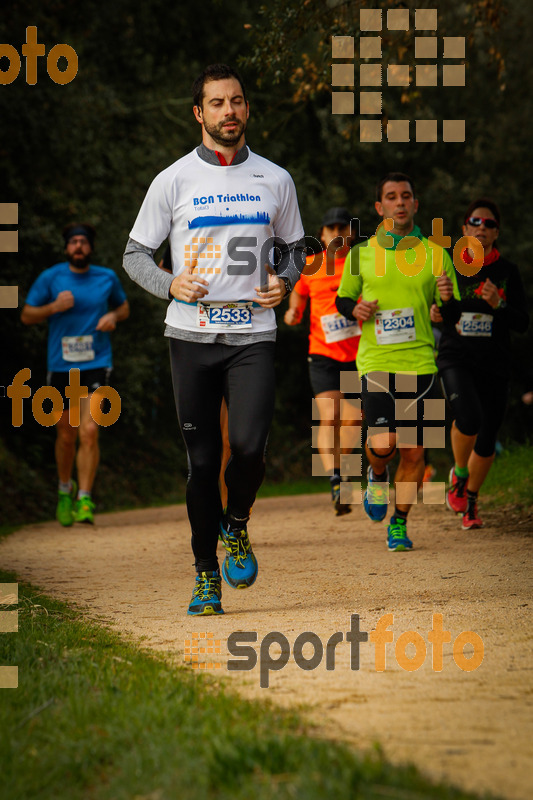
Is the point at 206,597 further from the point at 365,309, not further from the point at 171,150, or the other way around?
the point at 171,150

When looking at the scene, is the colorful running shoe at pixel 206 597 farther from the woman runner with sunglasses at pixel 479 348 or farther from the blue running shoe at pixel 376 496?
the woman runner with sunglasses at pixel 479 348

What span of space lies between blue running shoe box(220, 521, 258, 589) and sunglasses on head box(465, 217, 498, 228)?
3.93 m

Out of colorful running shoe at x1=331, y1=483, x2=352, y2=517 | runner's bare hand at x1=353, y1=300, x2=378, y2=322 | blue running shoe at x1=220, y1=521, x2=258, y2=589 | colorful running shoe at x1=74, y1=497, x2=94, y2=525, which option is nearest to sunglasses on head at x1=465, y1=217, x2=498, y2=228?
runner's bare hand at x1=353, y1=300, x2=378, y2=322

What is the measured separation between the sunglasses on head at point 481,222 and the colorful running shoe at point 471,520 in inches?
87.1

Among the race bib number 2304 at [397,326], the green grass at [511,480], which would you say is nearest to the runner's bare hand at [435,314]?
the race bib number 2304 at [397,326]

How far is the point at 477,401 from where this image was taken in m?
8.23

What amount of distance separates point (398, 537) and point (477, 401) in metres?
Answer: 1.53

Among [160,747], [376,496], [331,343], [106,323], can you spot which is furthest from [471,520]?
[160,747]

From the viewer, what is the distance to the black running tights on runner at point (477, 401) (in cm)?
819

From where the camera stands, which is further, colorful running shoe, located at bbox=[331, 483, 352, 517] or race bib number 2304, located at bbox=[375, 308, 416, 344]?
colorful running shoe, located at bbox=[331, 483, 352, 517]

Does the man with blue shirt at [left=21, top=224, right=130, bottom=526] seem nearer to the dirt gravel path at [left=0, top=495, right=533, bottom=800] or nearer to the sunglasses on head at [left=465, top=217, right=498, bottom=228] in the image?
the dirt gravel path at [left=0, top=495, right=533, bottom=800]

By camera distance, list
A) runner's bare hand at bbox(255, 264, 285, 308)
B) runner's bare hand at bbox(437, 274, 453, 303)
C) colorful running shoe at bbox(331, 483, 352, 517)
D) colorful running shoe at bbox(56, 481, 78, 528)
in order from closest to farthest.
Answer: runner's bare hand at bbox(255, 264, 285, 308)
runner's bare hand at bbox(437, 274, 453, 303)
colorful running shoe at bbox(331, 483, 352, 517)
colorful running shoe at bbox(56, 481, 78, 528)

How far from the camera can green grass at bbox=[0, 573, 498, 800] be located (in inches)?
100

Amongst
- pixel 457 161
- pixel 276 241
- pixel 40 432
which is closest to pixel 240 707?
pixel 276 241
